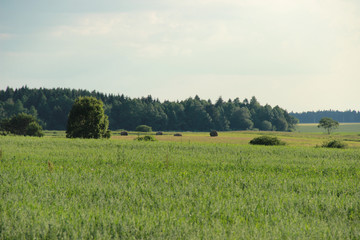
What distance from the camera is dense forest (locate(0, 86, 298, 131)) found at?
159625 millimetres

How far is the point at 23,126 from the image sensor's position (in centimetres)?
8538

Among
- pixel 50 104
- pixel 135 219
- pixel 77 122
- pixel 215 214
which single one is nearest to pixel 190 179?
pixel 215 214

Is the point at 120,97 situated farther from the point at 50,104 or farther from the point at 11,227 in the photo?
the point at 11,227

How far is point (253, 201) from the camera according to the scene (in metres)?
10.5

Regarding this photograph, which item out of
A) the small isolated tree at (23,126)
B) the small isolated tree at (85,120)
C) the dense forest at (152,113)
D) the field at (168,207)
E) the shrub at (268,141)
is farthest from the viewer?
the dense forest at (152,113)

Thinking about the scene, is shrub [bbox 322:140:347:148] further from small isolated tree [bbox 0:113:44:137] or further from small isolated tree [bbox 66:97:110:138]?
small isolated tree [bbox 0:113:44:137]

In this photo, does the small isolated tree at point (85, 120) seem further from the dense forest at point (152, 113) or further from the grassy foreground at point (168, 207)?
the dense forest at point (152, 113)

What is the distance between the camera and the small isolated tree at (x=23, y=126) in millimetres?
83750

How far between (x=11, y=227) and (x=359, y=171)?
17360 mm

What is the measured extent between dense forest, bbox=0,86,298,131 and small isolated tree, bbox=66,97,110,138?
105m

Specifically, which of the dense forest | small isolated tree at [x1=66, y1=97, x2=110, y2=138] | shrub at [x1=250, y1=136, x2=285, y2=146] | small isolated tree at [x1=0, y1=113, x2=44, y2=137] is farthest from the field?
the dense forest

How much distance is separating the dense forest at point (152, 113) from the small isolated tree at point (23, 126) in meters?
66.4

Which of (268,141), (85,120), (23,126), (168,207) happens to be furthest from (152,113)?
(168,207)

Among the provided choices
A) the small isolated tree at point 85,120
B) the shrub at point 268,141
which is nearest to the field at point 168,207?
the shrub at point 268,141
